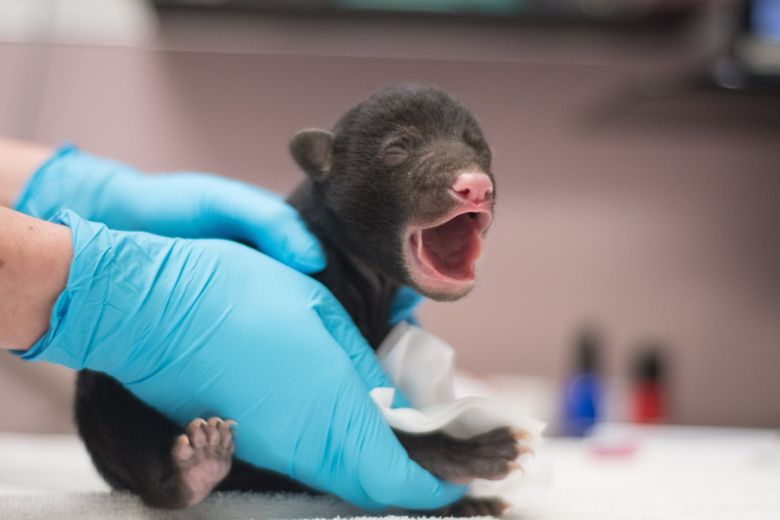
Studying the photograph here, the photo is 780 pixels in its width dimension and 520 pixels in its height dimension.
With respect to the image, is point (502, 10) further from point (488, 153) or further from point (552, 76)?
point (488, 153)

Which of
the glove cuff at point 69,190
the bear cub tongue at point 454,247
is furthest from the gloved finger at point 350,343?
the glove cuff at point 69,190

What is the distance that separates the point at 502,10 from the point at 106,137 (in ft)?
5.11

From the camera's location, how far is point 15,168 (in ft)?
5.44

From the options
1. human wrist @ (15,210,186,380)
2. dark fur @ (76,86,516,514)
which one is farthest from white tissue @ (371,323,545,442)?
human wrist @ (15,210,186,380)

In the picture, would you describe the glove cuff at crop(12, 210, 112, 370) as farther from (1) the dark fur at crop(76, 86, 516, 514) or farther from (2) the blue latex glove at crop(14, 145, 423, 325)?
(2) the blue latex glove at crop(14, 145, 423, 325)

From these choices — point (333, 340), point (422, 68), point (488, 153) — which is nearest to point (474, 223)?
point (488, 153)

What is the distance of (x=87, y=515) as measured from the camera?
1095 millimetres

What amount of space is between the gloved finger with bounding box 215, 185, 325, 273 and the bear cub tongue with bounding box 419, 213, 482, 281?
0.19 m

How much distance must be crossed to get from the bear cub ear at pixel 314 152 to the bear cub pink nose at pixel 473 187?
35cm

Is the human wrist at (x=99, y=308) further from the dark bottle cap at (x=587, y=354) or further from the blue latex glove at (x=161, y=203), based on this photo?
the dark bottle cap at (x=587, y=354)

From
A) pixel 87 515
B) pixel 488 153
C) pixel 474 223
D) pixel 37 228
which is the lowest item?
pixel 87 515

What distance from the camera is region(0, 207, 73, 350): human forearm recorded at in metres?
0.99

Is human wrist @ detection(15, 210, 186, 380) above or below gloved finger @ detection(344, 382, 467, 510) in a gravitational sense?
above

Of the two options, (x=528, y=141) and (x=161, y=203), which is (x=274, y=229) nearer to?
(x=161, y=203)
